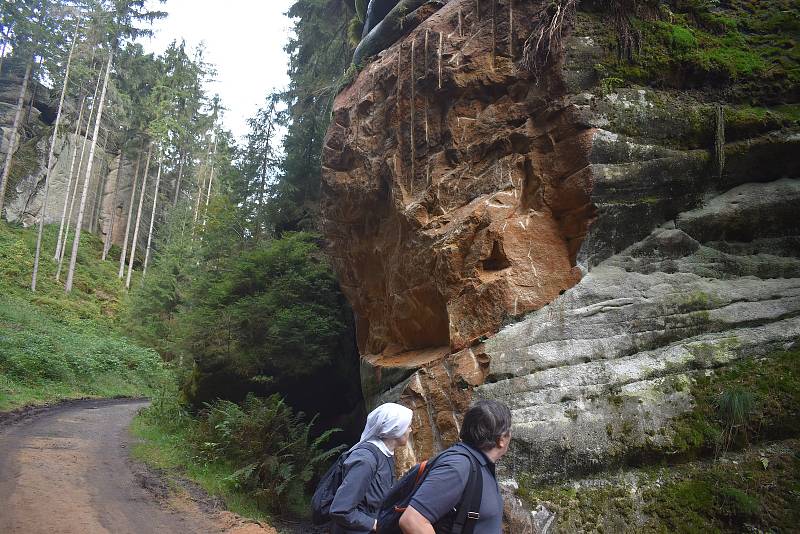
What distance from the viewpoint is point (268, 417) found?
35.7 feet

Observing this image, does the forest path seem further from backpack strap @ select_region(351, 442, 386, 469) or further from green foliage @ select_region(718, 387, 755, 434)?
green foliage @ select_region(718, 387, 755, 434)

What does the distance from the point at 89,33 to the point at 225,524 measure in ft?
110

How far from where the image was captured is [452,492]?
7.70 ft

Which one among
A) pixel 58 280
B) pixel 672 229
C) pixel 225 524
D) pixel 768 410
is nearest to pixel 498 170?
pixel 672 229

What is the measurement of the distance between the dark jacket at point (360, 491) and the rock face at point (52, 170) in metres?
32.7

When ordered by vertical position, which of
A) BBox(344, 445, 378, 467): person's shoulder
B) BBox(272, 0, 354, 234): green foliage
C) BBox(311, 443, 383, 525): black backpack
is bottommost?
BBox(311, 443, 383, 525): black backpack

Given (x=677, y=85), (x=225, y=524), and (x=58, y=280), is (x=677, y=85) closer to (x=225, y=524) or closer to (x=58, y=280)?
(x=225, y=524)

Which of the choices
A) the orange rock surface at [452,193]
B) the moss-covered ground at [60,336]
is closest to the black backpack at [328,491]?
the orange rock surface at [452,193]

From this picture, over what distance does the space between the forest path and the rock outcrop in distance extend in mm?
3518

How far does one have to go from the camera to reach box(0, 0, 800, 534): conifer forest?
505cm

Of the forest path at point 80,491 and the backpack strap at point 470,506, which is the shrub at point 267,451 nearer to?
the forest path at point 80,491

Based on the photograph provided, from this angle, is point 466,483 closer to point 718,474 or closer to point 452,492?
point 452,492

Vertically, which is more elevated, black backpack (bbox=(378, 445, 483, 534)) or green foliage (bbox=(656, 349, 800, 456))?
green foliage (bbox=(656, 349, 800, 456))

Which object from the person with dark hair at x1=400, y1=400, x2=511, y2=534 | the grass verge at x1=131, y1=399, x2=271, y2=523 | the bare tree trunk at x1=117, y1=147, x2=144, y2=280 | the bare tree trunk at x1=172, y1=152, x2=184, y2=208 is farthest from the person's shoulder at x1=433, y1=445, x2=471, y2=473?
the bare tree trunk at x1=172, y1=152, x2=184, y2=208
